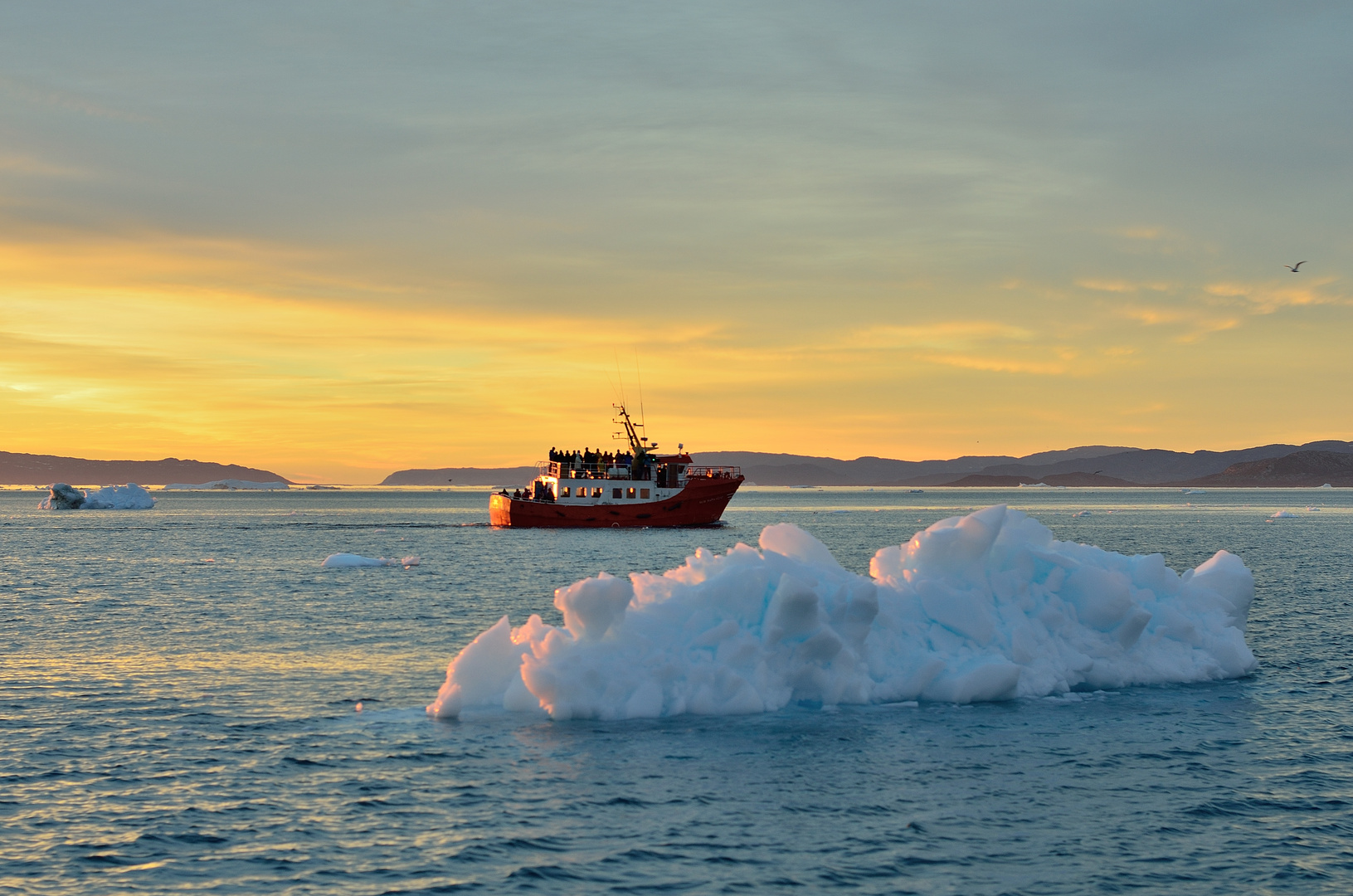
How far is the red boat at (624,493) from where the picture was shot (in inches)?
4053

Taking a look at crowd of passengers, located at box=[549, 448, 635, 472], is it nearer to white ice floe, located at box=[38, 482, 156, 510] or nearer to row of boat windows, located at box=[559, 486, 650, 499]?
row of boat windows, located at box=[559, 486, 650, 499]

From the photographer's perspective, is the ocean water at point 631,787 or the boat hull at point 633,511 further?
the boat hull at point 633,511

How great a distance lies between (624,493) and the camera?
10394 cm

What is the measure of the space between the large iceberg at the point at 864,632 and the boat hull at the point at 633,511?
77772 mm

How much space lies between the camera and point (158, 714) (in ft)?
70.3

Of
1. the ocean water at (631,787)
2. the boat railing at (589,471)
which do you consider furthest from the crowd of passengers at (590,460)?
the ocean water at (631,787)

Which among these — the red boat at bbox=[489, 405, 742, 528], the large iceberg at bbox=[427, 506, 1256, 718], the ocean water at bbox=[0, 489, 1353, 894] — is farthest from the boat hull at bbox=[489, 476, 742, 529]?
the large iceberg at bbox=[427, 506, 1256, 718]

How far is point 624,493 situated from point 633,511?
2332 mm

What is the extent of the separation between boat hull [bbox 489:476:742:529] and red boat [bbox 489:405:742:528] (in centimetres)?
8

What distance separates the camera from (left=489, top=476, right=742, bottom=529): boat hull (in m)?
103

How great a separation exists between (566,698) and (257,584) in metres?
37.1

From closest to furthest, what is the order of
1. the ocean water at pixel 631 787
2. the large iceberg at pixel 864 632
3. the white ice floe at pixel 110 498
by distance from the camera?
the ocean water at pixel 631 787 → the large iceberg at pixel 864 632 → the white ice floe at pixel 110 498

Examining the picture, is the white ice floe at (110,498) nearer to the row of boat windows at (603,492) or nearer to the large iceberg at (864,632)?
the row of boat windows at (603,492)

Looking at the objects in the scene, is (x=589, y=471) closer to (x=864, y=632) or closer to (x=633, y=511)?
(x=633, y=511)
